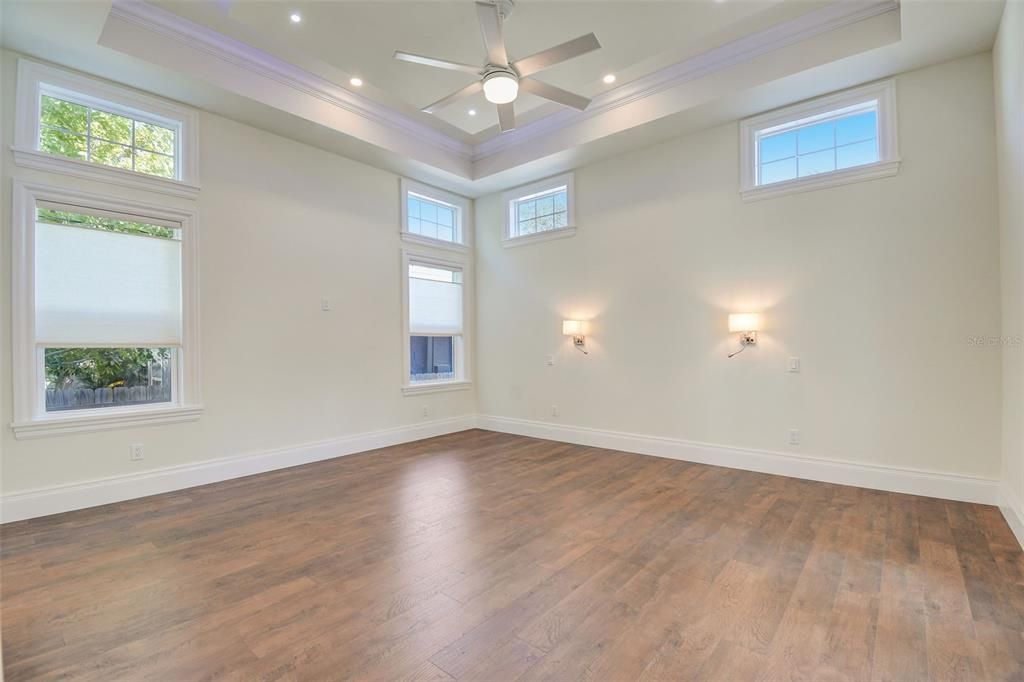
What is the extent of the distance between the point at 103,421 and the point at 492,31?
4.10 metres

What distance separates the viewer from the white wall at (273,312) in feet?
11.7

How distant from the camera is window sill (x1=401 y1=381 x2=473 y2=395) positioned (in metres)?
5.86

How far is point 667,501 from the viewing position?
3.57 m

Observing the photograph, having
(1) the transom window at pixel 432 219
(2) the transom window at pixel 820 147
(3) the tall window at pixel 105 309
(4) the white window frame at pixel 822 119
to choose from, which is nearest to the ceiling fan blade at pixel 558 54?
(4) the white window frame at pixel 822 119

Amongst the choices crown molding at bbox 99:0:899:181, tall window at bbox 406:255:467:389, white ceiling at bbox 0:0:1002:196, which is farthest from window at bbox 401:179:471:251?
white ceiling at bbox 0:0:1002:196

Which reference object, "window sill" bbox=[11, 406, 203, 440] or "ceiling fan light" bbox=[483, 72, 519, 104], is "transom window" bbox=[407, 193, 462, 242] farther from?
"window sill" bbox=[11, 406, 203, 440]

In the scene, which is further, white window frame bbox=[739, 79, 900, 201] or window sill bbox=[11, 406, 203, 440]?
white window frame bbox=[739, 79, 900, 201]

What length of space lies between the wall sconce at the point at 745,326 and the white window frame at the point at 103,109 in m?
5.12

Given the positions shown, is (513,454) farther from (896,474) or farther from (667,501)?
(896,474)

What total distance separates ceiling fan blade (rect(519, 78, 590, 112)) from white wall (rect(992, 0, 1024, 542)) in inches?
101

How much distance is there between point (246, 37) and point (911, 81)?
5.41 m

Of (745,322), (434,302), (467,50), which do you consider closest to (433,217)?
(434,302)

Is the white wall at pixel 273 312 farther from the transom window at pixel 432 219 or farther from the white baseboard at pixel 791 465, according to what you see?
the white baseboard at pixel 791 465

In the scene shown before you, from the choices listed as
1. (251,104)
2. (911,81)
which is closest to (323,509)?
(251,104)
